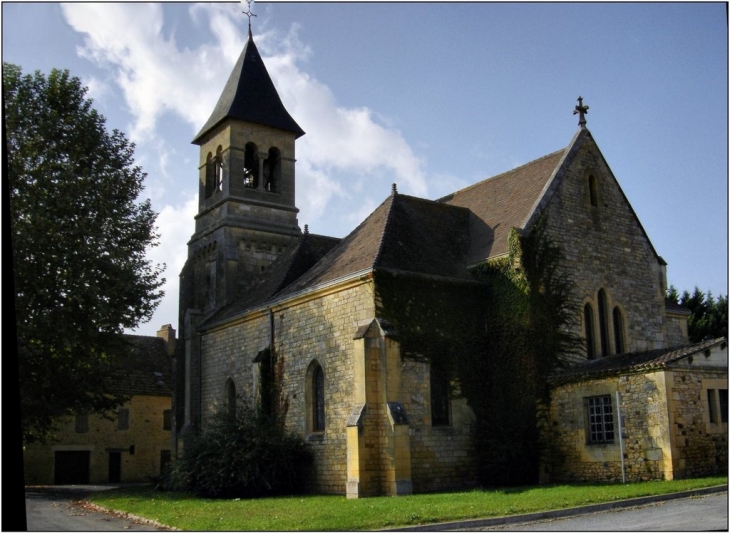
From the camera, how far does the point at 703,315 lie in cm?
4012

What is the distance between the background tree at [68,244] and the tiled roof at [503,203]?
12.3m

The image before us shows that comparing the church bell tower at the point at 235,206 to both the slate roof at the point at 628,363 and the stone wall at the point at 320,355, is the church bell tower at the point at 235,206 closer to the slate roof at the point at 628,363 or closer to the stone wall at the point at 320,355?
the stone wall at the point at 320,355

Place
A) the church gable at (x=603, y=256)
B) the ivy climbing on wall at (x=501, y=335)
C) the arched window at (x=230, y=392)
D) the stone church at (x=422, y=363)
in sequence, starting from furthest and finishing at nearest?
the arched window at (x=230, y=392), the church gable at (x=603, y=256), the ivy climbing on wall at (x=501, y=335), the stone church at (x=422, y=363)

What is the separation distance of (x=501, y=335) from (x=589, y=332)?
324cm

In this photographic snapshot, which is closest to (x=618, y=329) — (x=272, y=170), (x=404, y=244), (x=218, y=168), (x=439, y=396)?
(x=439, y=396)

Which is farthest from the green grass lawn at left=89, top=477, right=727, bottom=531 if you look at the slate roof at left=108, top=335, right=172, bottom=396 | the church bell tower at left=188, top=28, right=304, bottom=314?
the slate roof at left=108, top=335, right=172, bottom=396

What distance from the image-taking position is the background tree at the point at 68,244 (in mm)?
26609

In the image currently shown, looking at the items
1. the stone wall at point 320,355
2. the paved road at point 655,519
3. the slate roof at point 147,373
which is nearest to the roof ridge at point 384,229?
the stone wall at point 320,355

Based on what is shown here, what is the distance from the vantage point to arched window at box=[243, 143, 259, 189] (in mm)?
36125

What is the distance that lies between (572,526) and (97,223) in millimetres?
20854

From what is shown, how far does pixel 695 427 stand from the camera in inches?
772

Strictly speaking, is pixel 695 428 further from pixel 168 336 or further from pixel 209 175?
pixel 168 336

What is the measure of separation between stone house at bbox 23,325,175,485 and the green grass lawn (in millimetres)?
20342

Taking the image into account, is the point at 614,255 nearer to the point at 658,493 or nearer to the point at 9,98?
the point at 658,493
